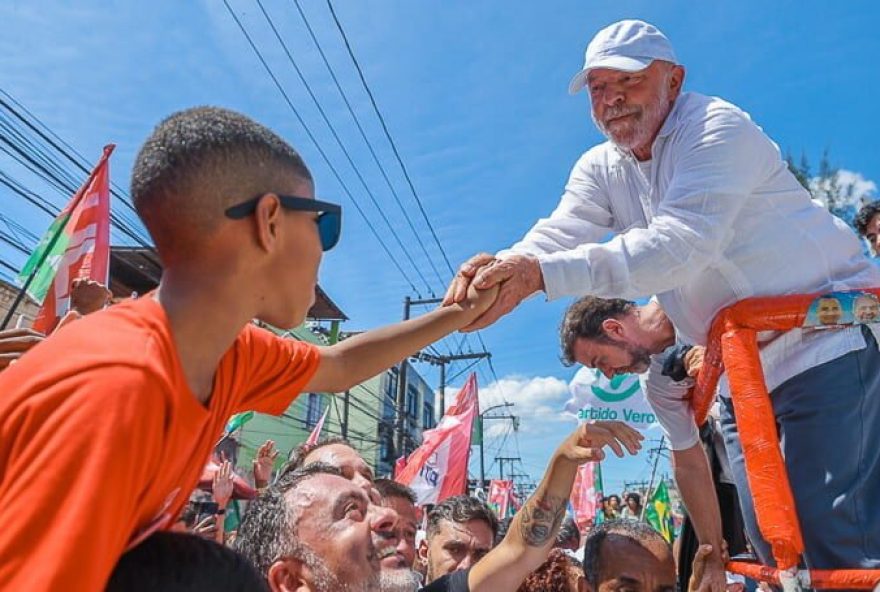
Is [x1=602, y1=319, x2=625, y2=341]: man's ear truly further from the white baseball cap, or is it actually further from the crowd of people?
the white baseball cap

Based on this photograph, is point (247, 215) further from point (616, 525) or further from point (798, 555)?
point (616, 525)

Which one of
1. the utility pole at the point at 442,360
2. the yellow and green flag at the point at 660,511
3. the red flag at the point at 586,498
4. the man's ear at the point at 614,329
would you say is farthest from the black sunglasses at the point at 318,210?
the utility pole at the point at 442,360

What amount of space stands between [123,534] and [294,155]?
2.97 ft

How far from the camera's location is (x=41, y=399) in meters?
1.13

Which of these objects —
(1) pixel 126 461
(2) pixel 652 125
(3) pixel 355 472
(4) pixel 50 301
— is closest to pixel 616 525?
(3) pixel 355 472

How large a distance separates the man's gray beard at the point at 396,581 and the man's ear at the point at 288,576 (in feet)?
1.11

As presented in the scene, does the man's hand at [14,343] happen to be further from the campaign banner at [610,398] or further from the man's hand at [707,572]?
the campaign banner at [610,398]

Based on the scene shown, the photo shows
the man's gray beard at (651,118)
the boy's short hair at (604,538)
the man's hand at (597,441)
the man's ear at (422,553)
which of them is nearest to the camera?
the man's gray beard at (651,118)

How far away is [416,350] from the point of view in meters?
2.33

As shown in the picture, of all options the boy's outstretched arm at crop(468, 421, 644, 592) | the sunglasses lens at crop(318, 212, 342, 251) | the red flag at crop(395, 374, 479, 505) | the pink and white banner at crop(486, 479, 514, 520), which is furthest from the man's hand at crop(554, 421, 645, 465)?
the pink and white banner at crop(486, 479, 514, 520)

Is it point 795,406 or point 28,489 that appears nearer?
point 28,489

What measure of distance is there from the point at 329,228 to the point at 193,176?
334mm

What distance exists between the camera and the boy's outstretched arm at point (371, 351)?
222cm

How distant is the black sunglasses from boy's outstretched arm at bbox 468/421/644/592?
149cm
